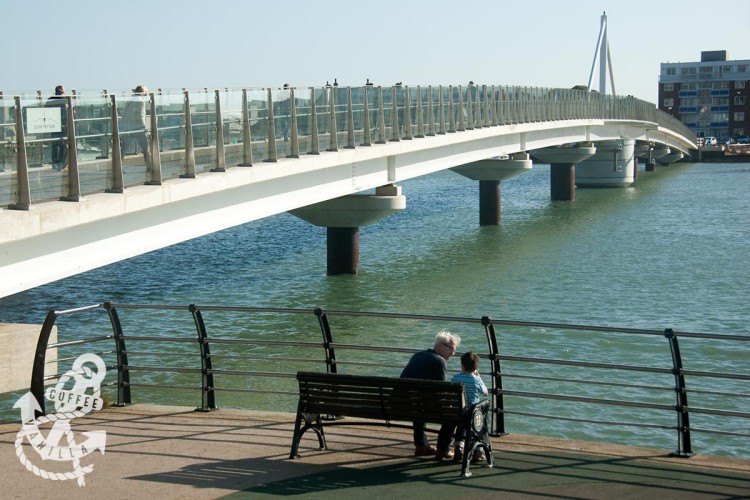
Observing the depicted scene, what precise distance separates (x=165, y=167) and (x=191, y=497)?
10307 mm

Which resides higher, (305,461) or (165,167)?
(165,167)

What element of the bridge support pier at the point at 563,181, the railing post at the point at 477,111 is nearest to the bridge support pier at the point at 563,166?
the bridge support pier at the point at 563,181

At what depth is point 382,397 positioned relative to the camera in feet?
27.3

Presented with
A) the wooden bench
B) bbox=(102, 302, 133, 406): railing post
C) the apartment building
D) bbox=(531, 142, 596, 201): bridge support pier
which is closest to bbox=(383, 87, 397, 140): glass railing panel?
bbox=(102, 302, 133, 406): railing post

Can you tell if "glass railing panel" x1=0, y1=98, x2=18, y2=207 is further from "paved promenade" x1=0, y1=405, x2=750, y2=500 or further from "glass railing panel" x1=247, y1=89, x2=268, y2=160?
"glass railing panel" x1=247, y1=89, x2=268, y2=160

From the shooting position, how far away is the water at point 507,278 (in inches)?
883

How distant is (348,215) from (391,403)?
22255 mm

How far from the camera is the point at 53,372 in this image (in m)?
10.5

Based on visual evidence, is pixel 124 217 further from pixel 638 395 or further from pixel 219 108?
pixel 638 395

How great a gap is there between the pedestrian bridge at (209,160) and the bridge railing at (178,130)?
25 millimetres

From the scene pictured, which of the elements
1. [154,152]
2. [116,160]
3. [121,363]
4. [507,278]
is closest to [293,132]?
[154,152]

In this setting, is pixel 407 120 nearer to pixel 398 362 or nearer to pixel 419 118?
pixel 419 118

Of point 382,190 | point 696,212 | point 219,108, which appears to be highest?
point 219,108

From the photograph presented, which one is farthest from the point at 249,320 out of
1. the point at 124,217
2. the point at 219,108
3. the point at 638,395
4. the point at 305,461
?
the point at 305,461
